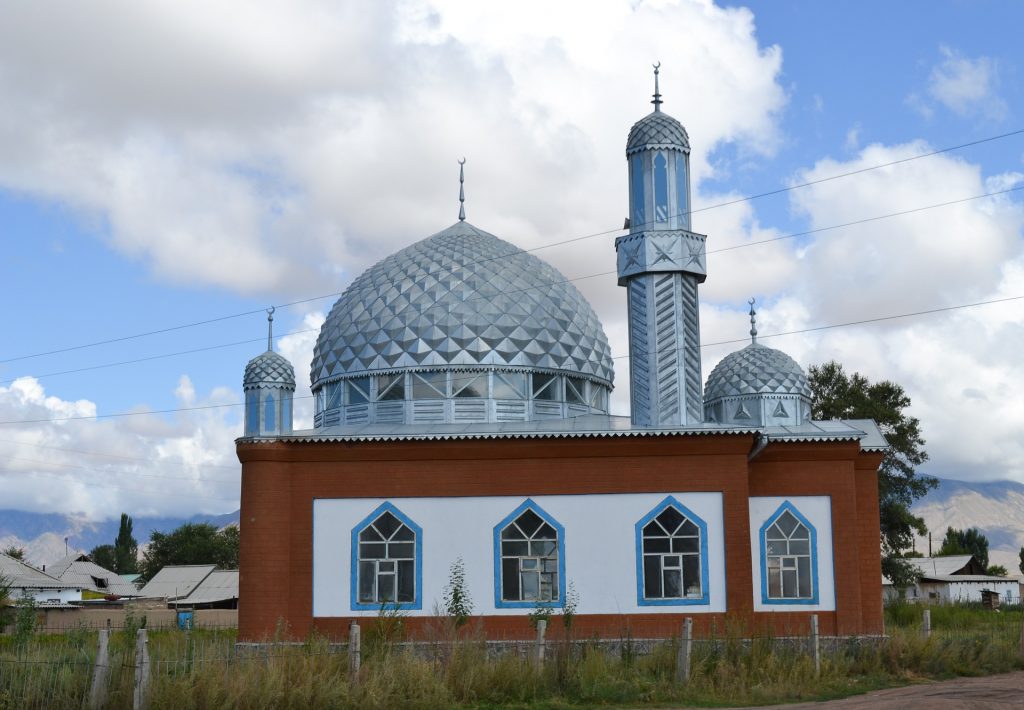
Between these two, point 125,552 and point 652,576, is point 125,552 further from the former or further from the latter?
point 652,576

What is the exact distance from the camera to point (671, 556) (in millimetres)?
18516

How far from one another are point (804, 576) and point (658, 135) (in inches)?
309

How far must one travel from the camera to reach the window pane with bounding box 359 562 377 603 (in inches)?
725

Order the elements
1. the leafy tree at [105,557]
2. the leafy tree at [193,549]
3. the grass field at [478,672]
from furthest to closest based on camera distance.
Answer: the leafy tree at [105,557] < the leafy tree at [193,549] < the grass field at [478,672]

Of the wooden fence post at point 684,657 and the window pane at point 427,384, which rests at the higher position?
the window pane at point 427,384

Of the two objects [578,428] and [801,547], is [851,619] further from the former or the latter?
[578,428]

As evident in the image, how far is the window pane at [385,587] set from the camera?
60.4ft

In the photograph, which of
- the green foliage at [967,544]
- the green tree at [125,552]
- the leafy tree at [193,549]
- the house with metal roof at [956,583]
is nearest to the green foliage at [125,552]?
the green tree at [125,552]

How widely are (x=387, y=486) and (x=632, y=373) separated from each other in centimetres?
455

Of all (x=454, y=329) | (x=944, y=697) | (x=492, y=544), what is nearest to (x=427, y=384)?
(x=454, y=329)

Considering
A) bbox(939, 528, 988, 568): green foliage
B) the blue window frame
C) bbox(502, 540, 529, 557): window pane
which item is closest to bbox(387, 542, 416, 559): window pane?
bbox(502, 540, 529, 557): window pane

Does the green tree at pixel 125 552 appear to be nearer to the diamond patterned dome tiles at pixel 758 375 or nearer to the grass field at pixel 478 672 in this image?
the diamond patterned dome tiles at pixel 758 375

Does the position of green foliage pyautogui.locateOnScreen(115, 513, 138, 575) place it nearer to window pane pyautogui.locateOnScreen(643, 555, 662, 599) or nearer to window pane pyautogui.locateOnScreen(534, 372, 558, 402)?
window pane pyautogui.locateOnScreen(534, 372, 558, 402)

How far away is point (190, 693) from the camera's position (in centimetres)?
1194
